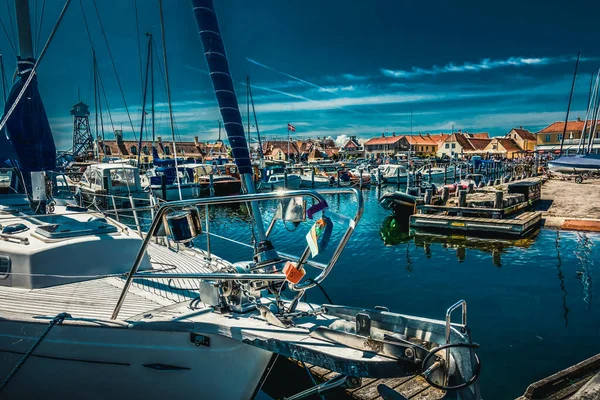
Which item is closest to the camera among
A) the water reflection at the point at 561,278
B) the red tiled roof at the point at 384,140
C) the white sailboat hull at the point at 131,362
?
the white sailboat hull at the point at 131,362

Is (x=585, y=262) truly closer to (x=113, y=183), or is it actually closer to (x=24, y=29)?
(x=24, y=29)

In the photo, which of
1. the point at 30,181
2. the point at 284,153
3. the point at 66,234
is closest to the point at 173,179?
the point at 30,181

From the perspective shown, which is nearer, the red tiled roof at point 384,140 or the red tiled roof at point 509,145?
the red tiled roof at point 509,145

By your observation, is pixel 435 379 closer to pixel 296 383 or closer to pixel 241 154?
pixel 241 154

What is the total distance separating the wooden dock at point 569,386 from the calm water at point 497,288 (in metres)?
1.29

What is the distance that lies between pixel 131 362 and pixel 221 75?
375 cm

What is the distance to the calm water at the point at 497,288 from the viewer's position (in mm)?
8109

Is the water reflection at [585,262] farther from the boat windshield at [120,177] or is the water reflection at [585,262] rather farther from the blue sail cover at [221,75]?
the boat windshield at [120,177]

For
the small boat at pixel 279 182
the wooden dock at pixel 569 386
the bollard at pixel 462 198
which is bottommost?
the small boat at pixel 279 182

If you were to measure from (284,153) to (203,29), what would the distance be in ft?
338

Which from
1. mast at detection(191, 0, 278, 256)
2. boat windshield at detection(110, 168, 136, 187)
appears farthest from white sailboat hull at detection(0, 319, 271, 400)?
boat windshield at detection(110, 168, 136, 187)

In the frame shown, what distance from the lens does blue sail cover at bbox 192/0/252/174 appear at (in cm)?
502

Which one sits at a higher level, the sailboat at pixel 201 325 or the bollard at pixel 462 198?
the sailboat at pixel 201 325

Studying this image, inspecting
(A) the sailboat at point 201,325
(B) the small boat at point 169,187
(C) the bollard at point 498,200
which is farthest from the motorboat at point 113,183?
(A) the sailboat at point 201,325
